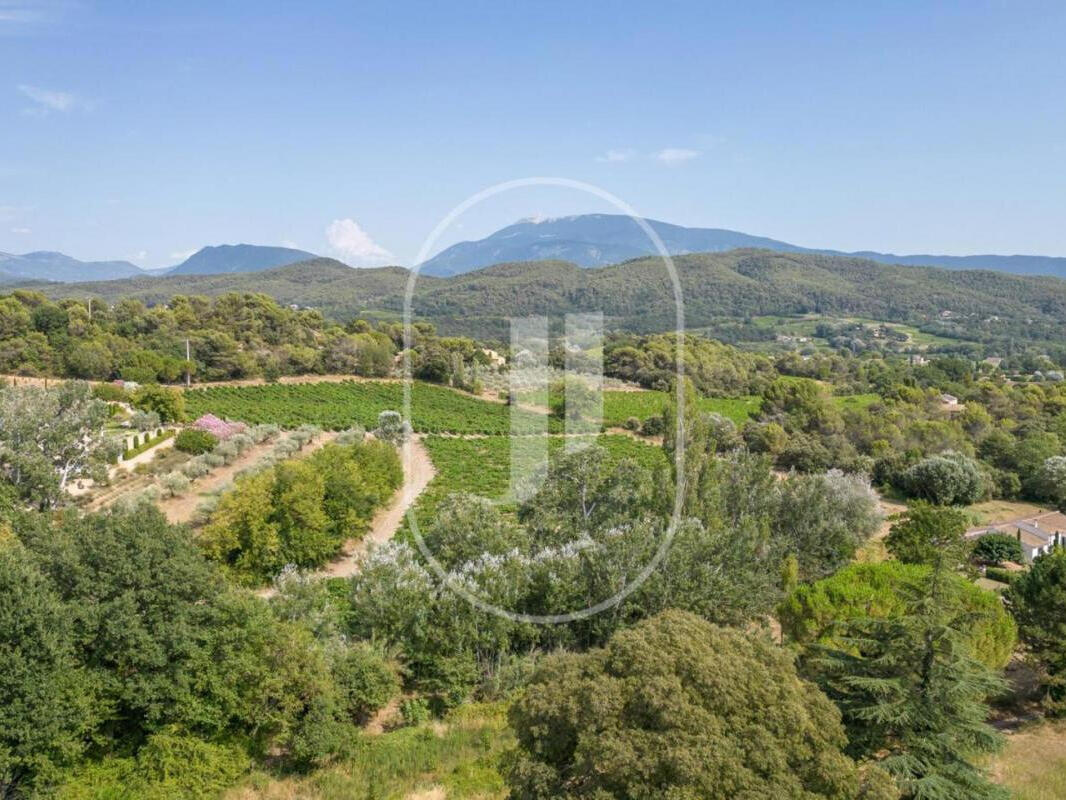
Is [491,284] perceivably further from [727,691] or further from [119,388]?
[727,691]

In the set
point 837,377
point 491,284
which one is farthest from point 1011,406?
point 491,284

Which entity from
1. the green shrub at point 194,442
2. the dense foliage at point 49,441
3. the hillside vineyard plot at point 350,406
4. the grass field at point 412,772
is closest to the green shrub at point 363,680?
the grass field at point 412,772

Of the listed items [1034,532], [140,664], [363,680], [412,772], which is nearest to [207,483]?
[363,680]

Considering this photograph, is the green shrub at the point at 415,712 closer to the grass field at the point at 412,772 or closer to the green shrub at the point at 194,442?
the grass field at the point at 412,772

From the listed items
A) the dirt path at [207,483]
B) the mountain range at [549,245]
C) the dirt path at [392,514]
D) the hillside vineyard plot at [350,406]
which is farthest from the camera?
the hillside vineyard plot at [350,406]

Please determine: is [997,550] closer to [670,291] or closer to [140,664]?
[140,664]
